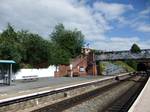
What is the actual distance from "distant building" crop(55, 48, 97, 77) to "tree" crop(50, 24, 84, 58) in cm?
2097

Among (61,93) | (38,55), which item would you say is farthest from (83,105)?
(38,55)

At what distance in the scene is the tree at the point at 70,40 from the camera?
88419mm

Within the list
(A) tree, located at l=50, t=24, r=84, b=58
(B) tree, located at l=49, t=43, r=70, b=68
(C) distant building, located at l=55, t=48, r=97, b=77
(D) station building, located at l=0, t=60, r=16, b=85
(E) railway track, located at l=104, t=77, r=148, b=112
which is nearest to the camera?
(E) railway track, located at l=104, t=77, r=148, b=112

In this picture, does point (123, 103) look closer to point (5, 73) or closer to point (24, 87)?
point (24, 87)

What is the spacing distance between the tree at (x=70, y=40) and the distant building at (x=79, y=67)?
826 inches

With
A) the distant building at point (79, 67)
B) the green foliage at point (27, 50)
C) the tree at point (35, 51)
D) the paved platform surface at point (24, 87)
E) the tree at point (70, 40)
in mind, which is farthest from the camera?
the tree at point (70, 40)

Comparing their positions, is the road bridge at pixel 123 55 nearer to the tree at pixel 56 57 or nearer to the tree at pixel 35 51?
the tree at pixel 56 57

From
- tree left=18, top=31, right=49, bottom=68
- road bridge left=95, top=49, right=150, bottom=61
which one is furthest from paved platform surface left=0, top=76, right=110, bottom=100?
road bridge left=95, top=49, right=150, bottom=61

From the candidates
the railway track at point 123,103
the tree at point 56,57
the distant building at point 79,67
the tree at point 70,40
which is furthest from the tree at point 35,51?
the tree at point 70,40

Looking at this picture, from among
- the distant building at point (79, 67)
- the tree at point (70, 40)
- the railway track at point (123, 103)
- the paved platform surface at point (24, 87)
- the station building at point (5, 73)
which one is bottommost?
the railway track at point (123, 103)

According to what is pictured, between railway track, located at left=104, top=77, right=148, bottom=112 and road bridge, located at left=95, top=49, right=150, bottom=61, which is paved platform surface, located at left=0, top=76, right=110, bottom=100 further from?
road bridge, located at left=95, top=49, right=150, bottom=61

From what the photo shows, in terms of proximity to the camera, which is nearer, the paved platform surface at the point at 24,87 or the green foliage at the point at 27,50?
the paved platform surface at the point at 24,87

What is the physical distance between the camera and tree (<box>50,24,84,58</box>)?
8842cm

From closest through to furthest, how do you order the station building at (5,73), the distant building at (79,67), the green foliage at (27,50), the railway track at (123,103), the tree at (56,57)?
the railway track at (123,103) < the station building at (5,73) < the green foliage at (27,50) < the tree at (56,57) < the distant building at (79,67)
